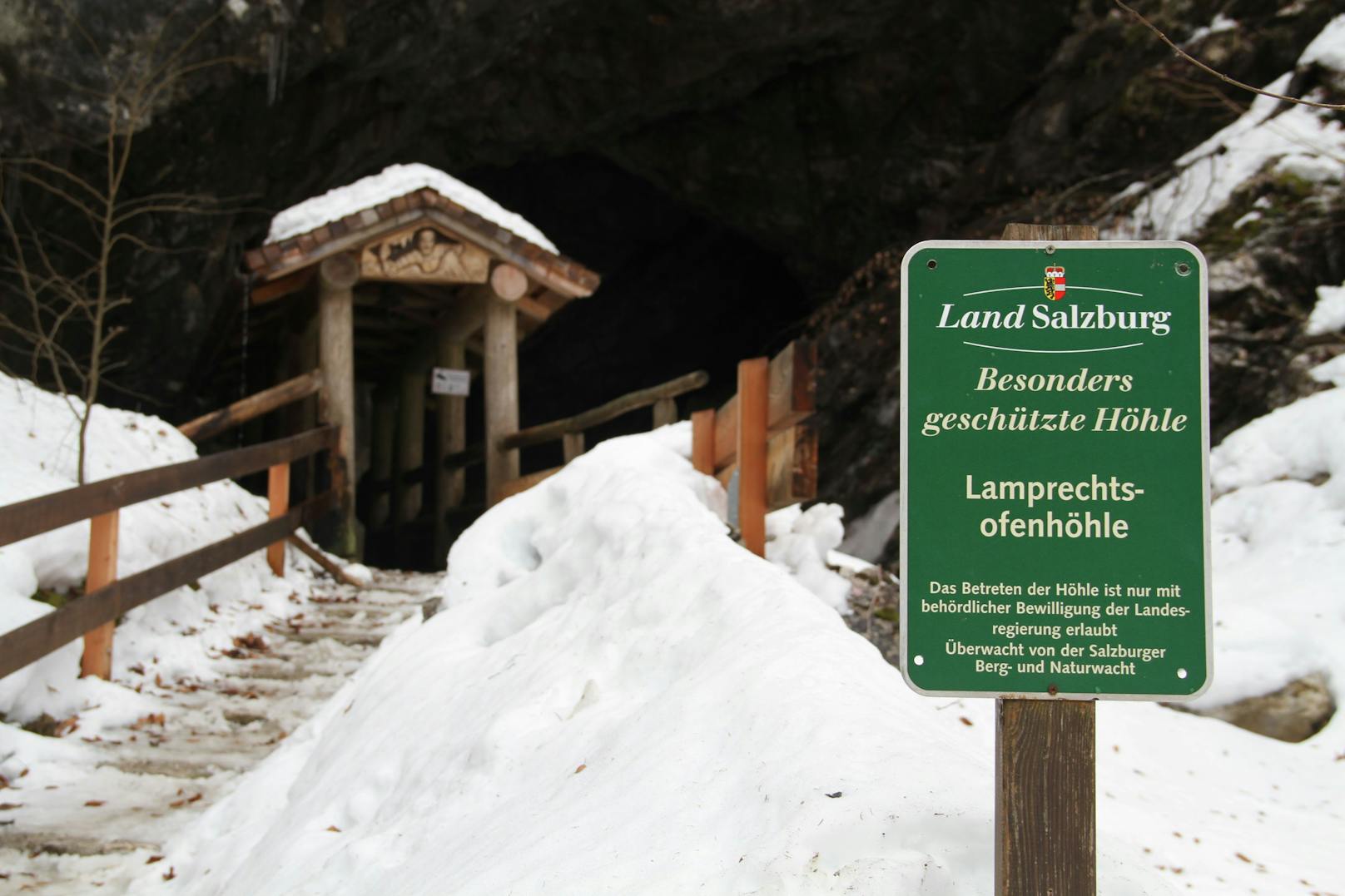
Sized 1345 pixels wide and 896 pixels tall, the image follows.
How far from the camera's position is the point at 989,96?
1377 centimetres

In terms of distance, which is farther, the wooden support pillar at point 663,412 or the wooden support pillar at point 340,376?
the wooden support pillar at point 340,376

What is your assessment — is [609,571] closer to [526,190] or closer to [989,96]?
[989,96]

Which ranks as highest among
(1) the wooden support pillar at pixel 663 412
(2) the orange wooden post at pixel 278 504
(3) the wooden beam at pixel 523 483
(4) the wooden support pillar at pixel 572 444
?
(1) the wooden support pillar at pixel 663 412

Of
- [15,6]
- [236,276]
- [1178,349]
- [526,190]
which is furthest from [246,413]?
[526,190]

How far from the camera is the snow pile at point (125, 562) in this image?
17.3 feet

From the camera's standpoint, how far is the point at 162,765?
15.8 feet

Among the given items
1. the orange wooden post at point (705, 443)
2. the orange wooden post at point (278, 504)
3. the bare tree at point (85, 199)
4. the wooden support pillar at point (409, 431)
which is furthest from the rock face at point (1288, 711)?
the wooden support pillar at point (409, 431)

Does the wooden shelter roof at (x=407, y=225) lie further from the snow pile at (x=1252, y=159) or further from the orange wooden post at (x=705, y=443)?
the orange wooden post at (x=705, y=443)

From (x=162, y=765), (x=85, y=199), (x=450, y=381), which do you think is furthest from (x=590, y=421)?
(x=162, y=765)

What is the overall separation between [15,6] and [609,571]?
764 cm

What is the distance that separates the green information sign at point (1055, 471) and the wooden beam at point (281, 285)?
9.31 m

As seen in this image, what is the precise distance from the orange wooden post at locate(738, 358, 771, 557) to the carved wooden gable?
20.1 feet

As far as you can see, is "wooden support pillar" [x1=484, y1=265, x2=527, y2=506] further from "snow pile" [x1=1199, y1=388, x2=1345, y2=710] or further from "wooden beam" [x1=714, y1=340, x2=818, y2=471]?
"wooden beam" [x1=714, y1=340, x2=818, y2=471]

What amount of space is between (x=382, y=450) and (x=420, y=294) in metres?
4.46
